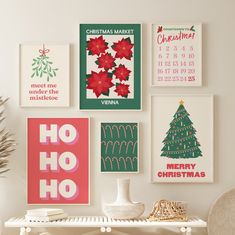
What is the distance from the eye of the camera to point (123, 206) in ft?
11.2

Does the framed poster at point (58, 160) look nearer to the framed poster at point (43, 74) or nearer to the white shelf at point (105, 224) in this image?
the framed poster at point (43, 74)

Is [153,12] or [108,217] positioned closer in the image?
[108,217]

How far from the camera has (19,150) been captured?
369 centimetres

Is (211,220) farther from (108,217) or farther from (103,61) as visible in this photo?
(103,61)

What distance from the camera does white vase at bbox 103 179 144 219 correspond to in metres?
3.40

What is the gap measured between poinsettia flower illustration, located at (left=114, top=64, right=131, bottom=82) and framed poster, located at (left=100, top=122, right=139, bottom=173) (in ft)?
0.92

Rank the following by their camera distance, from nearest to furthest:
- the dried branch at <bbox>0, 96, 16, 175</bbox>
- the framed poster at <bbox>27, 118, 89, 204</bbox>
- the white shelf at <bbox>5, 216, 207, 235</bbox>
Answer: the white shelf at <bbox>5, 216, 207, 235</bbox>
the dried branch at <bbox>0, 96, 16, 175</bbox>
the framed poster at <bbox>27, 118, 89, 204</bbox>

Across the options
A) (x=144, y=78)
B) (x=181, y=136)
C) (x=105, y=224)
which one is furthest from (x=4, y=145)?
(x=181, y=136)

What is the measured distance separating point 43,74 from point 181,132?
2.98ft

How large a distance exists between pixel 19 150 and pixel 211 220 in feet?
4.00

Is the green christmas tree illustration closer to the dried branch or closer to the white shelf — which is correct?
the white shelf

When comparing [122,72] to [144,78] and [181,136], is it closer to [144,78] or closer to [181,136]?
[144,78]

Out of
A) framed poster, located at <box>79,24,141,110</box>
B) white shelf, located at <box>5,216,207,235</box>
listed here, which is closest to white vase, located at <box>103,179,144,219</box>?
white shelf, located at <box>5,216,207,235</box>

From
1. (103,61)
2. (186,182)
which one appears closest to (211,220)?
(186,182)
